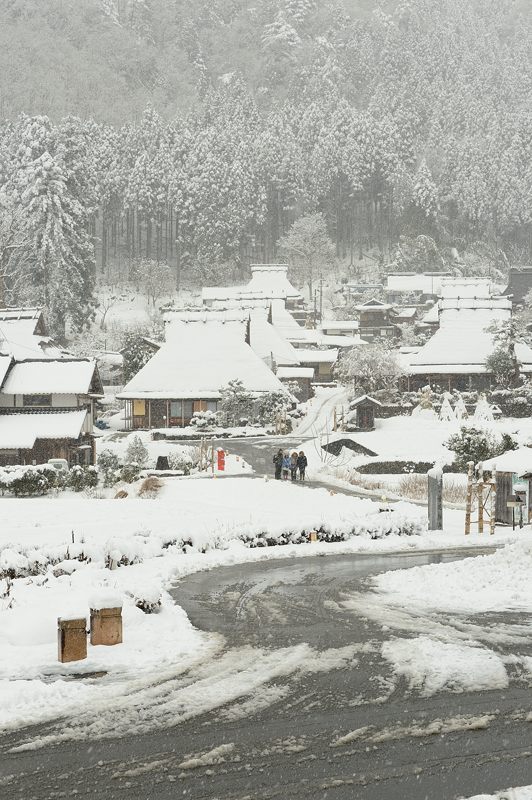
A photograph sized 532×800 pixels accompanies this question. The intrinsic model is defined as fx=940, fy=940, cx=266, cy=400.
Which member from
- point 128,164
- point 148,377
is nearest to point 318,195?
point 128,164

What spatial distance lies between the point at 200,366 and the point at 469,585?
49134 mm

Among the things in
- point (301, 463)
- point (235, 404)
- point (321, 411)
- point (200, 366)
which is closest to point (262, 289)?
point (200, 366)

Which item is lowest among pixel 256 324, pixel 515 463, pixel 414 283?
pixel 515 463

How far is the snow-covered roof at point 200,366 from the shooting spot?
204 ft

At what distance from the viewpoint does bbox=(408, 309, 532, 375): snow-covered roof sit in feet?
225

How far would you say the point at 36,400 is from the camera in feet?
156

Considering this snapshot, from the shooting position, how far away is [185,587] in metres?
17.8

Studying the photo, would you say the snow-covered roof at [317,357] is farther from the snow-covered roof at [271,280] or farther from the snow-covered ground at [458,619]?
the snow-covered ground at [458,619]

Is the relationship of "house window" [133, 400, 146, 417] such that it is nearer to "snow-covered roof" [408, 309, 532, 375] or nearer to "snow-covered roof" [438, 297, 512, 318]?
"snow-covered roof" [408, 309, 532, 375]

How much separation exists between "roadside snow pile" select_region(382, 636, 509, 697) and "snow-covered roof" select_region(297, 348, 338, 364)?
6657 centimetres

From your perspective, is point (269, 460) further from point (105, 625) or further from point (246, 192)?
point (246, 192)

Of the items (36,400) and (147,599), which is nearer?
(147,599)

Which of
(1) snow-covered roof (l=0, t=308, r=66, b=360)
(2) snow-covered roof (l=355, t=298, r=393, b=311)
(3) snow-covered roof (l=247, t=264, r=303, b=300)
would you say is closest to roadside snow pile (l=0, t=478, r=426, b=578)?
(1) snow-covered roof (l=0, t=308, r=66, b=360)

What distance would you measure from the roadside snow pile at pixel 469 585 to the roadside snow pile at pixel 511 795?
268 inches
